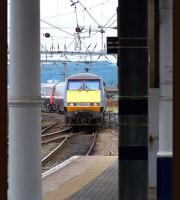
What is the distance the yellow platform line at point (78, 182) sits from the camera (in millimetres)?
11009

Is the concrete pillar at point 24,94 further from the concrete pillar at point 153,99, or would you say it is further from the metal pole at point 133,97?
the concrete pillar at point 153,99

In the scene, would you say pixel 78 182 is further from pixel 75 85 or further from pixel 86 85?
pixel 75 85

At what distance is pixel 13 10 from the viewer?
613 cm

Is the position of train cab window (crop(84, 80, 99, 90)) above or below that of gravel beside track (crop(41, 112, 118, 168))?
above

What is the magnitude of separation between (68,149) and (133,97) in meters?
17.9

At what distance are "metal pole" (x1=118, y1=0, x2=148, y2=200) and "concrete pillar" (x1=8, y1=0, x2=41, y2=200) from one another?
1.00 meters

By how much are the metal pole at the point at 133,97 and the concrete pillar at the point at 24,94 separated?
998 millimetres

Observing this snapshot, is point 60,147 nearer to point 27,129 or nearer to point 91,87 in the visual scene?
point 91,87

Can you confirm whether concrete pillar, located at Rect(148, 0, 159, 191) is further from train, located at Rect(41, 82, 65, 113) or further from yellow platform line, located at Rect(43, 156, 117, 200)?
train, located at Rect(41, 82, 65, 113)

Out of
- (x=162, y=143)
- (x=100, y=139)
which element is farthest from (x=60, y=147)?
(x=162, y=143)

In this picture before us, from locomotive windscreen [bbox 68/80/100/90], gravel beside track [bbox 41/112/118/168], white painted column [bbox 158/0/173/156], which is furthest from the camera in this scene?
locomotive windscreen [bbox 68/80/100/90]

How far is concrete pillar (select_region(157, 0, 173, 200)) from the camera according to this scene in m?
8.10
